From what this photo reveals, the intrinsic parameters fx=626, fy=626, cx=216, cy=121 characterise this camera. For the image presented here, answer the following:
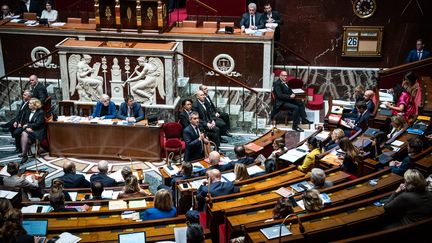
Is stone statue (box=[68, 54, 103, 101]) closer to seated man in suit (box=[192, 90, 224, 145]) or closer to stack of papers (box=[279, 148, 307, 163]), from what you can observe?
seated man in suit (box=[192, 90, 224, 145])

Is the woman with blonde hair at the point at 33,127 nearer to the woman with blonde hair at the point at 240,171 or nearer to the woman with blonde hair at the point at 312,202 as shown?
the woman with blonde hair at the point at 240,171

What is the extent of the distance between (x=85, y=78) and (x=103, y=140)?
4.69 ft

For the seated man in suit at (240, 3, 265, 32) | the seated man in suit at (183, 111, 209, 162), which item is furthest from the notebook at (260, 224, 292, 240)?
the seated man in suit at (240, 3, 265, 32)

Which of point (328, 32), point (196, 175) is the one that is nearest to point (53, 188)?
point (196, 175)

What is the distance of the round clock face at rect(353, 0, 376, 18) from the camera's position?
599 inches

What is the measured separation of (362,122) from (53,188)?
19.3 ft

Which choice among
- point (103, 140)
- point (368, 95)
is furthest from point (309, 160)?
point (103, 140)

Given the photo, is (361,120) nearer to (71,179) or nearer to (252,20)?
(252,20)

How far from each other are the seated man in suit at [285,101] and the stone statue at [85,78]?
363 centimetres

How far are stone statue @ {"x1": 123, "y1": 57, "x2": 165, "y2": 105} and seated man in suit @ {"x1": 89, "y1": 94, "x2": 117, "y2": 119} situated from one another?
1.96 ft

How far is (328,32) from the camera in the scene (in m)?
15.6

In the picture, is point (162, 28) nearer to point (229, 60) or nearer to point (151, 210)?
point (229, 60)

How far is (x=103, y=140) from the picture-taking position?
38.7 ft

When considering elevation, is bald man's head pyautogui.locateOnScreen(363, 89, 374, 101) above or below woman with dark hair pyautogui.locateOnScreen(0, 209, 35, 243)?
above
